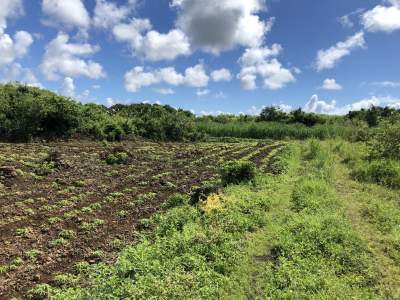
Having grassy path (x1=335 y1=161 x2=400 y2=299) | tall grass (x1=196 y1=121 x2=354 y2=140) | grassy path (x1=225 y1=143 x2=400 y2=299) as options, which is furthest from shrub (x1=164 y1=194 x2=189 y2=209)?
tall grass (x1=196 y1=121 x2=354 y2=140)

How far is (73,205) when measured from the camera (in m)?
10.9

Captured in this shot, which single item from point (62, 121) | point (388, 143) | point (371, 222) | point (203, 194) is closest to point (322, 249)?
point (371, 222)

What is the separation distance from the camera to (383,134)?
2056 cm

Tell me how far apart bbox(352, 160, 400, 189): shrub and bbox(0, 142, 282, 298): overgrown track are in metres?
6.11

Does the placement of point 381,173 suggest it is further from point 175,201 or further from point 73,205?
point 73,205

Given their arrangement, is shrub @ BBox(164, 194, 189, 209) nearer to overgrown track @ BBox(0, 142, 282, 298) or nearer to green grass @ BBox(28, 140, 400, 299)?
green grass @ BBox(28, 140, 400, 299)

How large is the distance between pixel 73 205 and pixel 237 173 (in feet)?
20.1

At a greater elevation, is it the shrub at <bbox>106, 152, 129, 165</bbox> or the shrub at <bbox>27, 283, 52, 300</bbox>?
the shrub at <bbox>106, 152, 129, 165</bbox>

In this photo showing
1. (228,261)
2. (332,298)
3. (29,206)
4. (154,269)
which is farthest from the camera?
(29,206)

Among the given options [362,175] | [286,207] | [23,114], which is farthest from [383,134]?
[23,114]

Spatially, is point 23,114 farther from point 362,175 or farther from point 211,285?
point 211,285

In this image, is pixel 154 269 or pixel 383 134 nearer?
pixel 154 269

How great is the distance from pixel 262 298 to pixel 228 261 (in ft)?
4.09

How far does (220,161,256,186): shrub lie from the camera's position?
14695 millimetres
